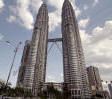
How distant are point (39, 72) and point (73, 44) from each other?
4253 cm

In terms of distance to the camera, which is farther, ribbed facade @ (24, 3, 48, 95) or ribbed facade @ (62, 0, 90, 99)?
ribbed facade @ (24, 3, 48, 95)

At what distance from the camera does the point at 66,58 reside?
140500 millimetres

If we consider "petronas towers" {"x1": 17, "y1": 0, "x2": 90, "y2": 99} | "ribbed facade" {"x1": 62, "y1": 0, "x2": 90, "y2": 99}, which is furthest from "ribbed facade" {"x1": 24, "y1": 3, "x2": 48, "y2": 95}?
"ribbed facade" {"x1": 62, "y1": 0, "x2": 90, "y2": 99}

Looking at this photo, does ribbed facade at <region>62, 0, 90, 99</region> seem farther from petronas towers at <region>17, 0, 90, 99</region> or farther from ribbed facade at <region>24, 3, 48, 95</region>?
ribbed facade at <region>24, 3, 48, 95</region>

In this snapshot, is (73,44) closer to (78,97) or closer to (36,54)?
(36,54)

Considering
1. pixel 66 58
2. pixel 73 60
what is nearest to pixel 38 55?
pixel 66 58

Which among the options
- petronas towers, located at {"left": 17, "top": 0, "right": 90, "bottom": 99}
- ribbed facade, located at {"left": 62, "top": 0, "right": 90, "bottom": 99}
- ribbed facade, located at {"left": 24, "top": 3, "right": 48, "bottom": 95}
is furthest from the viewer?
ribbed facade, located at {"left": 24, "top": 3, "right": 48, "bottom": 95}

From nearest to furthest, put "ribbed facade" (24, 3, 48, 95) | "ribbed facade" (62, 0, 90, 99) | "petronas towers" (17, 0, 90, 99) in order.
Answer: "ribbed facade" (62, 0, 90, 99)
"petronas towers" (17, 0, 90, 99)
"ribbed facade" (24, 3, 48, 95)

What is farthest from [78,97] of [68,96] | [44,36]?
[44,36]

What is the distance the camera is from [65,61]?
14000 cm

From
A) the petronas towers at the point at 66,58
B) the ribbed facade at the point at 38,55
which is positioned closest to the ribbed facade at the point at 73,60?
the petronas towers at the point at 66,58

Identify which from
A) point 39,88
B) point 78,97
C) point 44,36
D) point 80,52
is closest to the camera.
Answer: point 78,97

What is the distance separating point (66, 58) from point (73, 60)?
8.73 metres

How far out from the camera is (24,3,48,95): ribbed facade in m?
133
